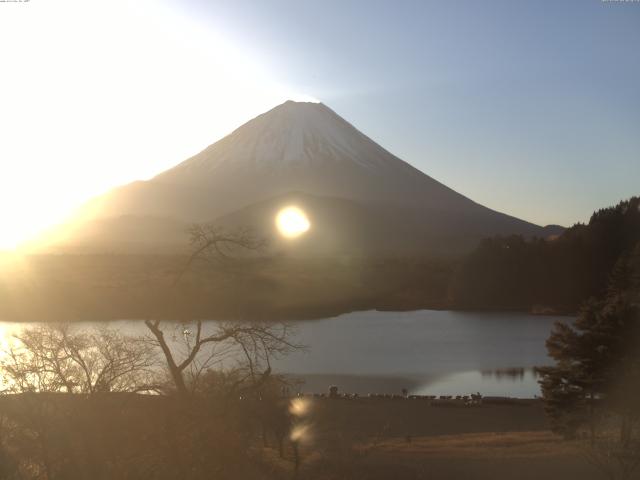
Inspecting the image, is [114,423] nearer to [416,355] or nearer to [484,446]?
[484,446]

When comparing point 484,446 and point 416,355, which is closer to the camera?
point 484,446

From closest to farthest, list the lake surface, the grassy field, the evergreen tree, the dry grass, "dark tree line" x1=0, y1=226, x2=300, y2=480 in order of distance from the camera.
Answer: "dark tree line" x1=0, y1=226, x2=300, y2=480 < the grassy field < the dry grass < the evergreen tree < the lake surface

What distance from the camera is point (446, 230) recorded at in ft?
297

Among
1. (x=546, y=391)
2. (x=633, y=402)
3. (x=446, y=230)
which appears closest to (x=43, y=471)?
(x=633, y=402)

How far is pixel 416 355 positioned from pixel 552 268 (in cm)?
2318

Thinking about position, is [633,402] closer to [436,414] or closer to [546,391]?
[546,391]

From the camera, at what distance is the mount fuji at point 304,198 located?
83312 mm

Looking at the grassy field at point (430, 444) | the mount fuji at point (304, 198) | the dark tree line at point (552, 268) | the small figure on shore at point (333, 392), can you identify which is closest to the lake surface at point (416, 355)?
the small figure on shore at point (333, 392)

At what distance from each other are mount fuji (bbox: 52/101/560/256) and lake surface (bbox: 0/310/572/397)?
147 feet

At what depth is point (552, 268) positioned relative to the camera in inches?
1700

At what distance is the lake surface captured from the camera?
728 inches

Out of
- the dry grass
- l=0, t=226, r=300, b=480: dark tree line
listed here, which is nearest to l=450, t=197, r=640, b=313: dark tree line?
the dry grass

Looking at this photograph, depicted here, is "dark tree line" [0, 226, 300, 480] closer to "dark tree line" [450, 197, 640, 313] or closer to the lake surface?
the lake surface

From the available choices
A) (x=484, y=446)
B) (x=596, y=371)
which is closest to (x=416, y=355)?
(x=484, y=446)
